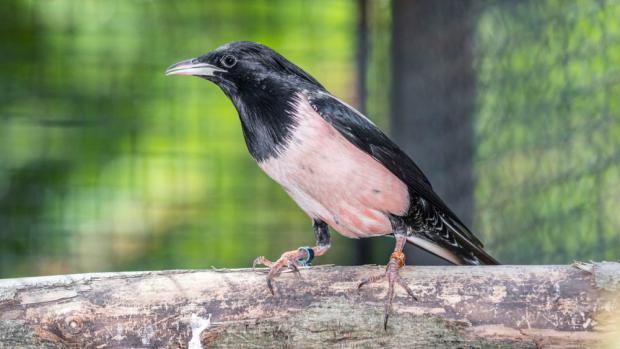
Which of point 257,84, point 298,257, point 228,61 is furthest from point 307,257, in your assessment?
point 228,61

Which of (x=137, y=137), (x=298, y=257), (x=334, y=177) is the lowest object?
(x=298, y=257)

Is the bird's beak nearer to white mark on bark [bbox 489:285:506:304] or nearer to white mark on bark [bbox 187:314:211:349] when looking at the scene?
white mark on bark [bbox 187:314:211:349]

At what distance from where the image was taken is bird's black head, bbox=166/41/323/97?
2.88 meters

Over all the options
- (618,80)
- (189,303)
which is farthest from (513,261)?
(189,303)

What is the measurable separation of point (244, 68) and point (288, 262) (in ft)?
2.19

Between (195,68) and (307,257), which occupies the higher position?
(195,68)

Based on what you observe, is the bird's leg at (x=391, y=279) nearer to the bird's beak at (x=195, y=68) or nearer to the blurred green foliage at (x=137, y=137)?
the bird's beak at (x=195, y=68)

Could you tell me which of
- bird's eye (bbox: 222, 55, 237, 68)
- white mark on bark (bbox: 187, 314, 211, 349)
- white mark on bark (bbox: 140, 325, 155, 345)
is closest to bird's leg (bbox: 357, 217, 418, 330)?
white mark on bark (bbox: 187, 314, 211, 349)

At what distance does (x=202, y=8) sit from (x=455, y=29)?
2061 millimetres

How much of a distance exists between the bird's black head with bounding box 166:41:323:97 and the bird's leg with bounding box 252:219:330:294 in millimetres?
514

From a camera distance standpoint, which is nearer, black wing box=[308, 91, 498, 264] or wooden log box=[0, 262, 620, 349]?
wooden log box=[0, 262, 620, 349]

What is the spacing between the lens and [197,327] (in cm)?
240

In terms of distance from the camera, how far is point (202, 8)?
5516 mm

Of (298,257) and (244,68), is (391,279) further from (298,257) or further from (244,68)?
(244,68)
